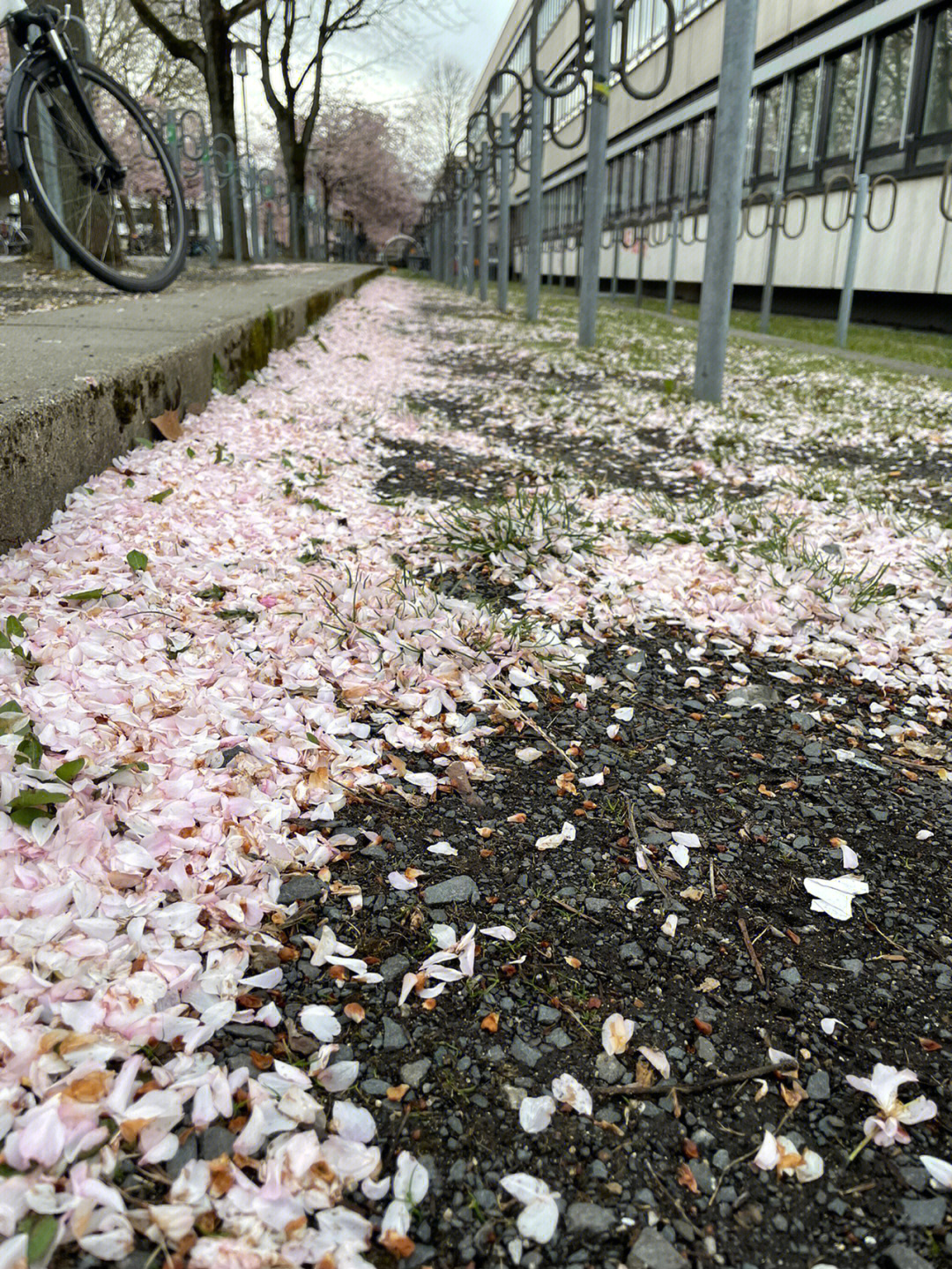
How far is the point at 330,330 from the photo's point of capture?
932 cm

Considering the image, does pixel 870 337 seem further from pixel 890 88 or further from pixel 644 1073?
pixel 644 1073

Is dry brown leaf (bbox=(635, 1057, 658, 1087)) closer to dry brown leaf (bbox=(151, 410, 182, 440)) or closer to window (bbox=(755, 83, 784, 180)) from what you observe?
dry brown leaf (bbox=(151, 410, 182, 440))

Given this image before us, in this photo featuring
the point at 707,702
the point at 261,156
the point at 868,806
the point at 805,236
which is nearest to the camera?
the point at 868,806

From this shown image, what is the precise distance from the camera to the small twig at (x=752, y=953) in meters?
1.34

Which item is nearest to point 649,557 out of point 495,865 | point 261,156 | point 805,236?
point 495,865

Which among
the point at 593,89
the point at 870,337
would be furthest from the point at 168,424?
the point at 870,337

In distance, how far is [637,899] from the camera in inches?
59.0

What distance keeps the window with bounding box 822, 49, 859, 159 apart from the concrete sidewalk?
10255mm

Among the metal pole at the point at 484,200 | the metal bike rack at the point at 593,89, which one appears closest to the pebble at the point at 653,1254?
the metal bike rack at the point at 593,89

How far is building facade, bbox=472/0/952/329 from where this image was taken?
35.3ft

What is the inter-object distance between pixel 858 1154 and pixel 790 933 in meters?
0.38

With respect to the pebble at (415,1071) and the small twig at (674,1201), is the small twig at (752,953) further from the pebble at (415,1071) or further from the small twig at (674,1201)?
the pebble at (415,1071)

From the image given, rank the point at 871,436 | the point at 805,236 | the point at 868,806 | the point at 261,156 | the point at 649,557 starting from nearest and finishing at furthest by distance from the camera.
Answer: the point at 868,806, the point at 649,557, the point at 871,436, the point at 805,236, the point at 261,156

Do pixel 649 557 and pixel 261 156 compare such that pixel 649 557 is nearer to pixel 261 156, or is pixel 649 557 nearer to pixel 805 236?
pixel 805 236
